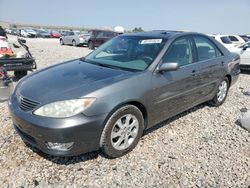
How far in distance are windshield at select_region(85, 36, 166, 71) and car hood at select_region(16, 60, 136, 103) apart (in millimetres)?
241

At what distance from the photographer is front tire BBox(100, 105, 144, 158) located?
10.3 feet

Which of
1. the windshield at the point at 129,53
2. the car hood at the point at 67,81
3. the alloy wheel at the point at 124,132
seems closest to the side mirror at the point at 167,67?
the windshield at the point at 129,53

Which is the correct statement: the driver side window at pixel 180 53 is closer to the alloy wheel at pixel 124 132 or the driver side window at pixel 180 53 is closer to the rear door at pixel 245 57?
the alloy wheel at pixel 124 132

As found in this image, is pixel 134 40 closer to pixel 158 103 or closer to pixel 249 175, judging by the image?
pixel 158 103

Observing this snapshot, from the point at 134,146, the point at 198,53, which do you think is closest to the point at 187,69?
the point at 198,53

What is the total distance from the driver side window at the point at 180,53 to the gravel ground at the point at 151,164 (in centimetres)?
115

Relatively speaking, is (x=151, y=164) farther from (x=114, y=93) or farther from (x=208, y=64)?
(x=208, y=64)

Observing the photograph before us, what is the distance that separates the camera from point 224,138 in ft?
13.7

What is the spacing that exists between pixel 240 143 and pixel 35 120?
305 centimetres

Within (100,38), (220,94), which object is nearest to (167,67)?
(220,94)

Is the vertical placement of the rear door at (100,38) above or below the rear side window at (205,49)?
below

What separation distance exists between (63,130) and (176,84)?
1.92m

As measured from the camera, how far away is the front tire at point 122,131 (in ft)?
10.3

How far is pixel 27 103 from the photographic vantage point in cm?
311
